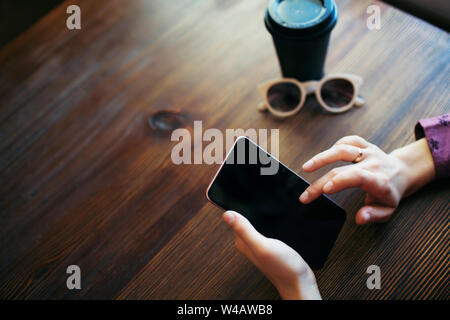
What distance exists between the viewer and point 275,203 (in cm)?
70

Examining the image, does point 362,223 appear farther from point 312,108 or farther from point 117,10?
point 117,10

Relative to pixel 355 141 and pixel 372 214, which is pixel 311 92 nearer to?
pixel 355 141

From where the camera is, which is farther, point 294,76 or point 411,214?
point 294,76

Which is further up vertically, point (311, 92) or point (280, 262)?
point (311, 92)

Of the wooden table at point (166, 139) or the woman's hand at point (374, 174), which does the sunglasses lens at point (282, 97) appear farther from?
the woman's hand at point (374, 174)

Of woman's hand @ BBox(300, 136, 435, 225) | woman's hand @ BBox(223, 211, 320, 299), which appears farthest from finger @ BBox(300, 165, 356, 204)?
woman's hand @ BBox(223, 211, 320, 299)

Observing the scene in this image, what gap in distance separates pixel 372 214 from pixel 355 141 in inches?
6.4

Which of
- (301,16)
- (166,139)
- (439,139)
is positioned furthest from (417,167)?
(166,139)

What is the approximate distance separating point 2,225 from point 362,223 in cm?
85

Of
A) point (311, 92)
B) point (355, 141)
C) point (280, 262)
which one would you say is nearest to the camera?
point (280, 262)

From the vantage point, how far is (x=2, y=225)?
82 centimetres

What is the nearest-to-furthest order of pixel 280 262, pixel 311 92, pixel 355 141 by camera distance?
pixel 280 262, pixel 355 141, pixel 311 92

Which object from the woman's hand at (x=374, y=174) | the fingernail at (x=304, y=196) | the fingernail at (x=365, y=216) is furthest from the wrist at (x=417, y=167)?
the fingernail at (x=304, y=196)
